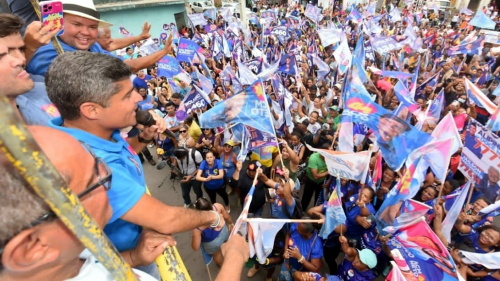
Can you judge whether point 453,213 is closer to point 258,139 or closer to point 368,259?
point 368,259

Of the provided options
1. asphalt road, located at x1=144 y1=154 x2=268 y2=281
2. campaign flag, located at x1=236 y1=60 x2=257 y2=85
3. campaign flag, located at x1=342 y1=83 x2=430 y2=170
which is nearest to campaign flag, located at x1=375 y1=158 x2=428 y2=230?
campaign flag, located at x1=342 y1=83 x2=430 y2=170

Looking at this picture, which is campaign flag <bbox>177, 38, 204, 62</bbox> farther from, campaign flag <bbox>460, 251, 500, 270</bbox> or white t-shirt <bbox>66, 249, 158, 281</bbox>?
white t-shirt <bbox>66, 249, 158, 281</bbox>

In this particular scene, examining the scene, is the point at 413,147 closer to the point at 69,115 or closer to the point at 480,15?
the point at 69,115

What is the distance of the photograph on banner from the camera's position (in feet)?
12.9

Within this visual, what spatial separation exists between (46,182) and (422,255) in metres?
3.46

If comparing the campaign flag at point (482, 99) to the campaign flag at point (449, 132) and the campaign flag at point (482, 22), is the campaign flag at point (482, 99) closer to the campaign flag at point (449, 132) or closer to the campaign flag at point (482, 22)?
the campaign flag at point (449, 132)

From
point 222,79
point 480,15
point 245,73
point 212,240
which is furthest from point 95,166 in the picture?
point 480,15

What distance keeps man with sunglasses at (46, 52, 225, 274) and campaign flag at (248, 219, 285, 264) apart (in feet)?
6.15

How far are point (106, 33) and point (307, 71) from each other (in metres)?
9.17

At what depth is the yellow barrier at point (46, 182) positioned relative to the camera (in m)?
0.54

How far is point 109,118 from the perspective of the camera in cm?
154

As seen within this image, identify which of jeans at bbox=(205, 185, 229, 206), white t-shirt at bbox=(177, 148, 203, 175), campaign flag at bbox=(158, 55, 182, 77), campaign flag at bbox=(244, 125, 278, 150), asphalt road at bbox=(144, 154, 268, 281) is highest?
campaign flag at bbox=(158, 55, 182, 77)

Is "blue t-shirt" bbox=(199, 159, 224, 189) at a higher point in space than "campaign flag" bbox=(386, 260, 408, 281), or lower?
lower

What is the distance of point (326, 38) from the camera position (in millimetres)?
11945
